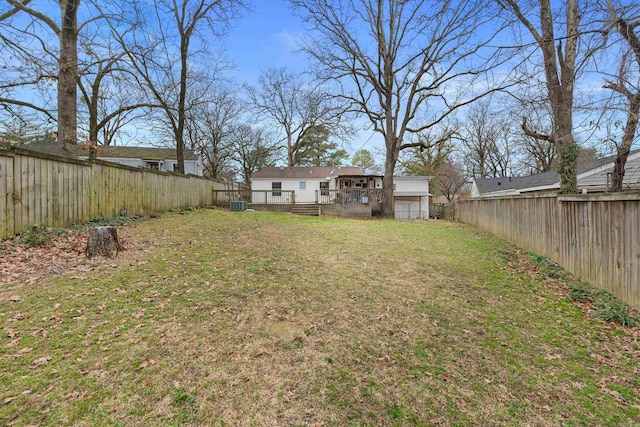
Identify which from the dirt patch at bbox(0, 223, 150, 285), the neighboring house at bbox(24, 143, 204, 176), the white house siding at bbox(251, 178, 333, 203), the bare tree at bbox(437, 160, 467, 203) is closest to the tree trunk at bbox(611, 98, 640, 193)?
the dirt patch at bbox(0, 223, 150, 285)

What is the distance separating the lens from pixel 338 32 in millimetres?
16875

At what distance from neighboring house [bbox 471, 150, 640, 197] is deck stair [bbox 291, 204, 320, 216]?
9.88m

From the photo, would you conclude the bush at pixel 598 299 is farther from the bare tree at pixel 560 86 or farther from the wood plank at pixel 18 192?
the wood plank at pixel 18 192

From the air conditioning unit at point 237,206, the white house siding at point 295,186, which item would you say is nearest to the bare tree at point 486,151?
the white house siding at point 295,186

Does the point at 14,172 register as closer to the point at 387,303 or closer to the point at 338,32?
the point at 387,303

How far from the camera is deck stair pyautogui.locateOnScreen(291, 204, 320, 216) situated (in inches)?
713

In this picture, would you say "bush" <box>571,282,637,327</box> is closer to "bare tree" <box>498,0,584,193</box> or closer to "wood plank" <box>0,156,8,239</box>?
"bare tree" <box>498,0,584,193</box>

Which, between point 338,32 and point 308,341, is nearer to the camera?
point 308,341

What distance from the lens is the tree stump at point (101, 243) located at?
4.90 meters

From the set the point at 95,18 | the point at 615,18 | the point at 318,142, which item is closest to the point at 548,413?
the point at 615,18

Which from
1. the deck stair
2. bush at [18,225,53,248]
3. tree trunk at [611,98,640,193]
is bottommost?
bush at [18,225,53,248]

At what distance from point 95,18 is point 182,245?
6.66 metres

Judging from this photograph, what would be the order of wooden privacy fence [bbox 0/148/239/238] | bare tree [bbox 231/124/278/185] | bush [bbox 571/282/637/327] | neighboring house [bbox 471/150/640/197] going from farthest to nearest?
1. bare tree [bbox 231/124/278/185]
2. neighboring house [bbox 471/150/640/197]
3. wooden privacy fence [bbox 0/148/239/238]
4. bush [bbox 571/282/637/327]

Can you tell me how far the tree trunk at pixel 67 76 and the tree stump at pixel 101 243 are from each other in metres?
4.73
